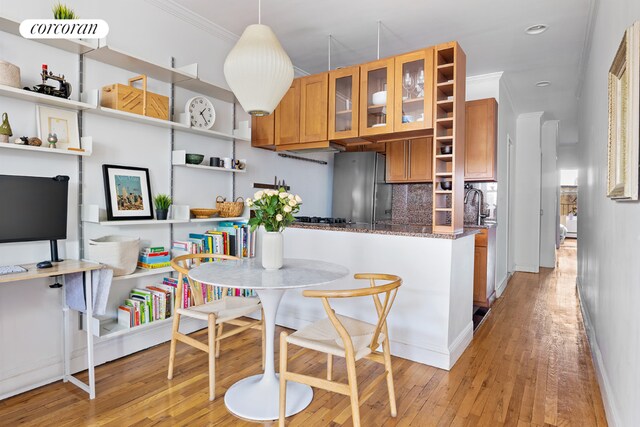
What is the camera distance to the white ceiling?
3105mm

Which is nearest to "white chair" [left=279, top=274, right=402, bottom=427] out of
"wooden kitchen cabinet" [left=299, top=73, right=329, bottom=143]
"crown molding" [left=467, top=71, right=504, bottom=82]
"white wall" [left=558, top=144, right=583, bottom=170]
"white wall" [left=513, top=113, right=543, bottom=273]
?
"wooden kitchen cabinet" [left=299, top=73, right=329, bottom=143]

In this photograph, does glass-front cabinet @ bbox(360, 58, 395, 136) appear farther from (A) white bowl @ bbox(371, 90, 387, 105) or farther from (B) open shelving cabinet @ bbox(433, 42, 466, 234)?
(B) open shelving cabinet @ bbox(433, 42, 466, 234)

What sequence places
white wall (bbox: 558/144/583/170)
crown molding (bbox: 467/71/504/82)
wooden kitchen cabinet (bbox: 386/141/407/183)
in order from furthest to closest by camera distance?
white wall (bbox: 558/144/583/170) → wooden kitchen cabinet (bbox: 386/141/407/183) → crown molding (bbox: 467/71/504/82)

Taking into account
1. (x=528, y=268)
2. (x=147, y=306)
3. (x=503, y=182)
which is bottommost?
(x=528, y=268)

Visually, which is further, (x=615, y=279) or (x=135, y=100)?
(x=135, y=100)

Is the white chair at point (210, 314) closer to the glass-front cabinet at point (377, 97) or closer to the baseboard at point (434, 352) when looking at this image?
the baseboard at point (434, 352)

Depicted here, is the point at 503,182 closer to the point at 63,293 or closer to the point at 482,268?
the point at 482,268

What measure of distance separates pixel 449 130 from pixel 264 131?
1841mm

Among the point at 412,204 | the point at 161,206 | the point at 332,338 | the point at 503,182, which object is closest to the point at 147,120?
the point at 161,206

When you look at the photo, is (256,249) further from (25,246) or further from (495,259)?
(495,259)

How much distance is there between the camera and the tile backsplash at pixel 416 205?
15.9ft

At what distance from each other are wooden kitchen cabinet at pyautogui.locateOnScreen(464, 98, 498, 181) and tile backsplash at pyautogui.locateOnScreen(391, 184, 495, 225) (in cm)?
48

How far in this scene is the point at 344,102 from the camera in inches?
137

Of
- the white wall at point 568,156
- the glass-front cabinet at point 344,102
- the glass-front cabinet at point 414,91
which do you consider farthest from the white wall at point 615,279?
the white wall at point 568,156
